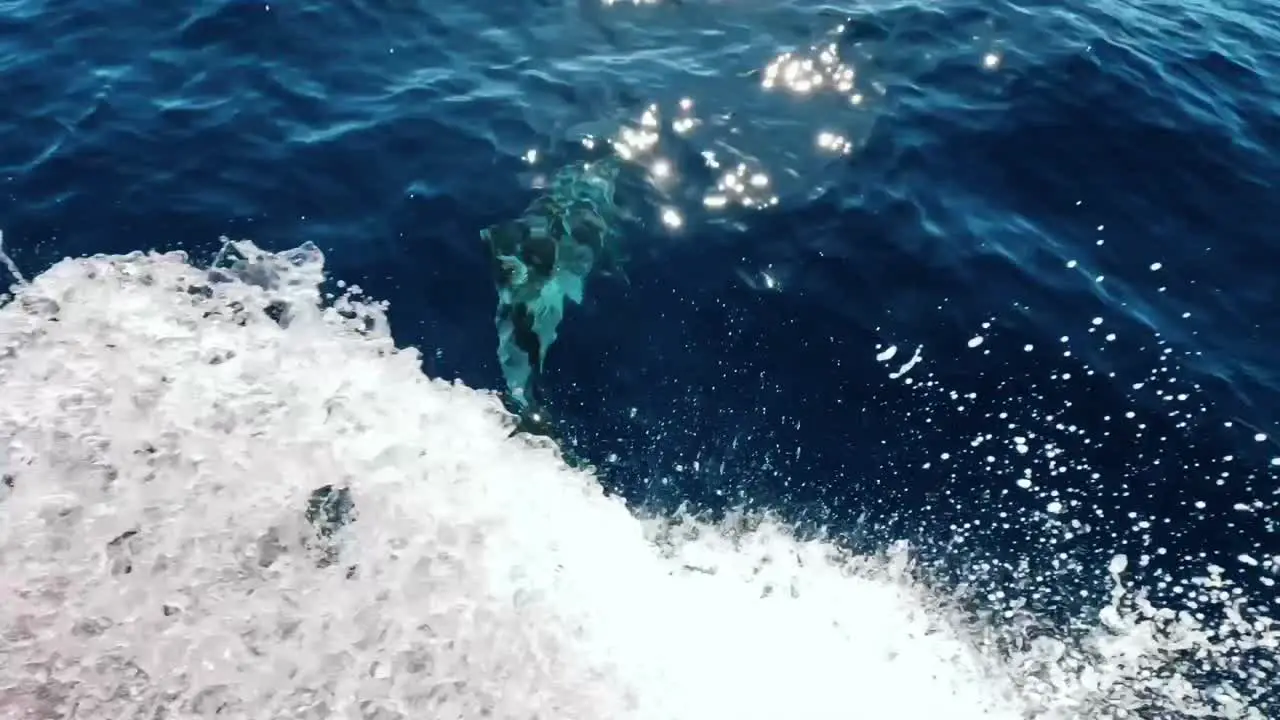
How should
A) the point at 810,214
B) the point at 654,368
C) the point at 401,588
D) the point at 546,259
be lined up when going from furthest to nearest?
the point at 810,214, the point at 546,259, the point at 654,368, the point at 401,588

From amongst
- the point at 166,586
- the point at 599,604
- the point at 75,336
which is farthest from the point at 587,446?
the point at 75,336

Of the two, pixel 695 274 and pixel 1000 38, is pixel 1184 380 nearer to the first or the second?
pixel 695 274

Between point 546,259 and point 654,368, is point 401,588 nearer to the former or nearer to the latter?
point 654,368

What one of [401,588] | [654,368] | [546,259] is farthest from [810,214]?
[401,588]

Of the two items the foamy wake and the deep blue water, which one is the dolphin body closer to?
the deep blue water

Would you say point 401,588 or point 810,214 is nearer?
point 401,588

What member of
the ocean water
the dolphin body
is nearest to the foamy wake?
the ocean water
